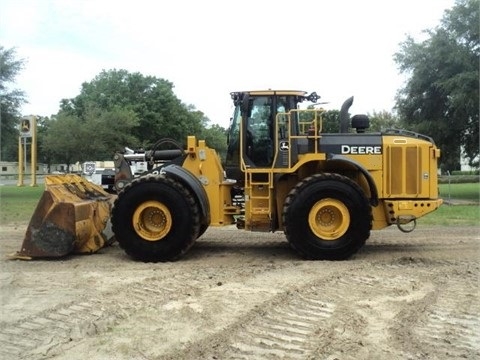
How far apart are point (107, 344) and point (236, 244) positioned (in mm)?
5853

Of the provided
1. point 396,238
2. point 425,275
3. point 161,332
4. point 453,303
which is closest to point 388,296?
point 453,303

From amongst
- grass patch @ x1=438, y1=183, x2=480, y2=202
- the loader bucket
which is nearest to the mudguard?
the loader bucket

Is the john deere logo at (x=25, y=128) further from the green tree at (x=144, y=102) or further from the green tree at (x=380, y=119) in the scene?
the green tree at (x=380, y=119)

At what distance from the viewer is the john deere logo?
27.2m

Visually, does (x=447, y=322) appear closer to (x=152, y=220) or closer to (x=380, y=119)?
(x=152, y=220)

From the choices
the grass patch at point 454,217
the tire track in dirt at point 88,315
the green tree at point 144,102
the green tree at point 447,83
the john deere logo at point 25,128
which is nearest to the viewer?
the tire track in dirt at point 88,315

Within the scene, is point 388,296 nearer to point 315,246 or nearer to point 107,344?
point 315,246

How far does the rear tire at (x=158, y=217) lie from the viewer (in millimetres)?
8719

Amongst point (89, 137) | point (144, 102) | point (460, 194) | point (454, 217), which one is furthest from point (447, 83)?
point (144, 102)

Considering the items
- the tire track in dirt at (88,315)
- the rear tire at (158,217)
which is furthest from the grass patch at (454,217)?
the tire track in dirt at (88,315)

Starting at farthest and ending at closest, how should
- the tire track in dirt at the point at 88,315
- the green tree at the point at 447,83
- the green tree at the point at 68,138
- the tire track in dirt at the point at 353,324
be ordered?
the green tree at the point at 68,138
the green tree at the point at 447,83
the tire track in dirt at the point at 88,315
the tire track in dirt at the point at 353,324

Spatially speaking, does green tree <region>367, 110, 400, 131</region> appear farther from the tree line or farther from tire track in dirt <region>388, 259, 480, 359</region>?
tire track in dirt <region>388, 259, 480, 359</region>

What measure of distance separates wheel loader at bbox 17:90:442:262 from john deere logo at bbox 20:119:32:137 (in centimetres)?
1908

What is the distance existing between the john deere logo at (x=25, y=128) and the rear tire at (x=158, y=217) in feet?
66.7
